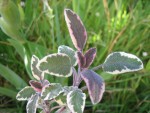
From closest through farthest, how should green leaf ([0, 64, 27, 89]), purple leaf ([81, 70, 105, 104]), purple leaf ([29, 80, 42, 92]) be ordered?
purple leaf ([81, 70, 105, 104]) → purple leaf ([29, 80, 42, 92]) → green leaf ([0, 64, 27, 89])

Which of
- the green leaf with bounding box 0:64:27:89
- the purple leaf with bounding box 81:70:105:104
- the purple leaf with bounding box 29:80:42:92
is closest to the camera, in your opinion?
the purple leaf with bounding box 81:70:105:104

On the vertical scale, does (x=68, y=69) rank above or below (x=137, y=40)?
above

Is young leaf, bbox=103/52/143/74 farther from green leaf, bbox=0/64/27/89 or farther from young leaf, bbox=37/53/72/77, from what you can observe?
green leaf, bbox=0/64/27/89

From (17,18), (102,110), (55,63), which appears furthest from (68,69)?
(102,110)

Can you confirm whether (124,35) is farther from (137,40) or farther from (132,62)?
(132,62)

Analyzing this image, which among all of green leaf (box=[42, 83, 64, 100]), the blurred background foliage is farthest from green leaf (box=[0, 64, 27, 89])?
green leaf (box=[42, 83, 64, 100])

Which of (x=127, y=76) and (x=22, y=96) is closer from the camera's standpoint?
(x=22, y=96)
